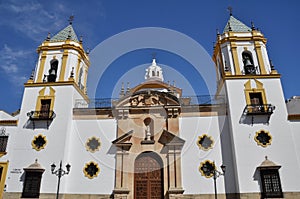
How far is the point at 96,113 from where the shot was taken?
2034 cm

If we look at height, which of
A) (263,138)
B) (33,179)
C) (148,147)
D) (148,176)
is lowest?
(33,179)

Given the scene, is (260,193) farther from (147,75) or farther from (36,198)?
(147,75)

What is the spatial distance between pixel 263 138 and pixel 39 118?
632 inches

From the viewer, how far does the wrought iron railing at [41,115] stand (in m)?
19.5

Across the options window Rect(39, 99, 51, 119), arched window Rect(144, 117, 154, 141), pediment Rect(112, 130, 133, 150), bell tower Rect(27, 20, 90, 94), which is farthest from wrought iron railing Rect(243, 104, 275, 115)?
window Rect(39, 99, 51, 119)

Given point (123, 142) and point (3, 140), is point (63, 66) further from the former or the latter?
point (123, 142)

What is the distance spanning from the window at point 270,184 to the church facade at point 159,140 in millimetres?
60

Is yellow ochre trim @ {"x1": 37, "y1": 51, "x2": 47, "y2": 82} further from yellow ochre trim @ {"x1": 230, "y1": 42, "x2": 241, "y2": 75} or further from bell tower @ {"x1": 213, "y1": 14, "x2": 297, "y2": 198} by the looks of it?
yellow ochre trim @ {"x1": 230, "y1": 42, "x2": 241, "y2": 75}

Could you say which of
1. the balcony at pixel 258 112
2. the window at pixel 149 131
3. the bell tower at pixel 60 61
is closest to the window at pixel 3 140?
the bell tower at pixel 60 61

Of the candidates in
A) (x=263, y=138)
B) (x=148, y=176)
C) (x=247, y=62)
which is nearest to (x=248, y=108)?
(x=263, y=138)

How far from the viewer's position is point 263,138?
17828mm

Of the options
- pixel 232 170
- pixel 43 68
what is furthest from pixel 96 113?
pixel 232 170

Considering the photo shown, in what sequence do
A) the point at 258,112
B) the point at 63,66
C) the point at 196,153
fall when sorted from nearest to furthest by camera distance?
the point at 258,112, the point at 196,153, the point at 63,66

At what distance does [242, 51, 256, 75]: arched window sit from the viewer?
2035 centimetres
